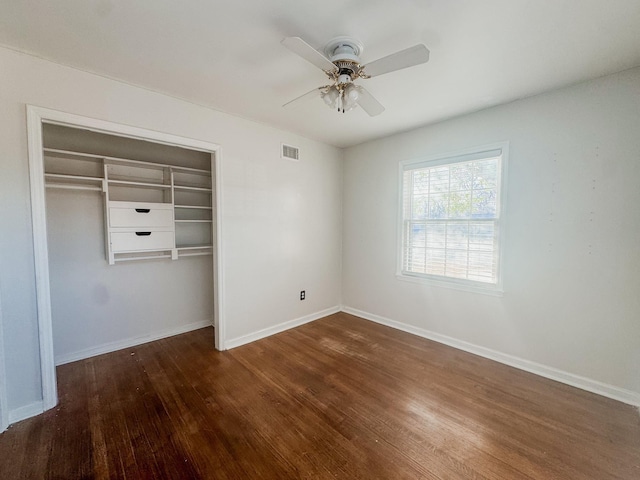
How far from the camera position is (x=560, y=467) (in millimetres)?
1552

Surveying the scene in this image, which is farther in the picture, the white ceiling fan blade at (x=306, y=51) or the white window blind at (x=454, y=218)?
the white window blind at (x=454, y=218)

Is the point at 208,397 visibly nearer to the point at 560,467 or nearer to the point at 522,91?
the point at 560,467

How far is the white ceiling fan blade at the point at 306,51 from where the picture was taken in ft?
4.51

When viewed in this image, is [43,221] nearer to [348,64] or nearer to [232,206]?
[232,206]

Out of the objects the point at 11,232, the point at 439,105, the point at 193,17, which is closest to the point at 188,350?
the point at 11,232

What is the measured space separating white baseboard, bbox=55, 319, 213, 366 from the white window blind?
3.03 meters

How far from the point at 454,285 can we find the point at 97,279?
13.4ft

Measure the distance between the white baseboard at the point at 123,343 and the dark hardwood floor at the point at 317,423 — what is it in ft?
0.42

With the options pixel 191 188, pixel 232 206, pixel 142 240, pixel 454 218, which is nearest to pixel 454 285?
pixel 454 218

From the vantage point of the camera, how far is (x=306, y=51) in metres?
1.48

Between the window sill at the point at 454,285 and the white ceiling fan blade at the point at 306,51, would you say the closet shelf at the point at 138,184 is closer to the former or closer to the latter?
the white ceiling fan blade at the point at 306,51

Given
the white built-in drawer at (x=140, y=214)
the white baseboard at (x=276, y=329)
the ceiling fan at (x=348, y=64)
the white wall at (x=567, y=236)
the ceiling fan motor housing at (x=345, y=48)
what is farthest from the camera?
the white baseboard at (x=276, y=329)

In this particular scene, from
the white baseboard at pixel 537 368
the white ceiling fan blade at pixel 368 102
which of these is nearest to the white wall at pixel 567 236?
the white baseboard at pixel 537 368

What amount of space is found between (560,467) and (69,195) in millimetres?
4598
